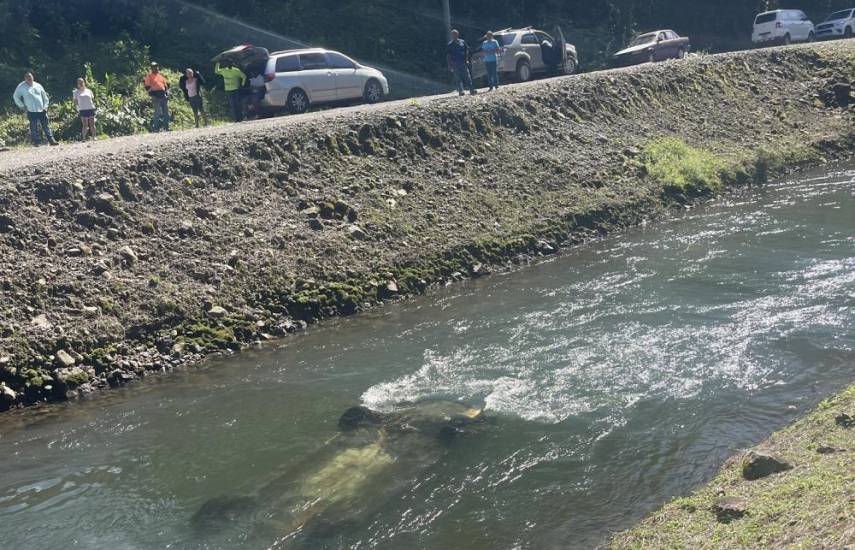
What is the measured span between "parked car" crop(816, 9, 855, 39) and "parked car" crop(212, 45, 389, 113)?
24694mm

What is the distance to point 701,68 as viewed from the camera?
29062 mm

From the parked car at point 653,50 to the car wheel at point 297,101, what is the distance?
46.1ft

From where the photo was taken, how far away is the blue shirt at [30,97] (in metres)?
20.3

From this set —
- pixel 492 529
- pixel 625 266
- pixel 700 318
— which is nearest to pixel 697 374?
pixel 700 318

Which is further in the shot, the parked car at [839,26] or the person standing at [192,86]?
the parked car at [839,26]

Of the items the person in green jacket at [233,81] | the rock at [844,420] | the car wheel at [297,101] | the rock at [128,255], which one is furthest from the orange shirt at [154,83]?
the rock at [844,420]

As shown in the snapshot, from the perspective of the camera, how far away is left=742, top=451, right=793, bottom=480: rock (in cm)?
767

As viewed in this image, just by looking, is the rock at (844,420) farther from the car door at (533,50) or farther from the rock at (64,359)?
the car door at (533,50)

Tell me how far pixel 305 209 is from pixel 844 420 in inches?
444

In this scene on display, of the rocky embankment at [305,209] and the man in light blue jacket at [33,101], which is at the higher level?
the man in light blue jacket at [33,101]

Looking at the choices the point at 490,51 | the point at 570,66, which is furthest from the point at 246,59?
the point at 570,66

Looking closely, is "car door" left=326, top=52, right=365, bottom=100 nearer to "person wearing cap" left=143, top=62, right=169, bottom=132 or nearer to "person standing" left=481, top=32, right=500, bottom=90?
"person standing" left=481, top=32, right=500, bottom=90

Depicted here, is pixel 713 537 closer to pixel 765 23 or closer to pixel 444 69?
pixel 444 69

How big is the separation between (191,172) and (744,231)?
10.5m
